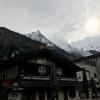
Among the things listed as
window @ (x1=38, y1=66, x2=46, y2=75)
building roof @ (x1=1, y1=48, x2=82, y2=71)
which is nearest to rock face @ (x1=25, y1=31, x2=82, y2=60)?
building roof @ (x1=1, y1=48, x2=82, y2=71)

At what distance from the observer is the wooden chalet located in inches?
822

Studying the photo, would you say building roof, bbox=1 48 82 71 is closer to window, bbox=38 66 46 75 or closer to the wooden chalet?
the wooden chalet

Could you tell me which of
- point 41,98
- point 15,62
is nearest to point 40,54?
point 15,62

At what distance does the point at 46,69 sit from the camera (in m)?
24.5

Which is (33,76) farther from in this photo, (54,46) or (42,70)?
(54,46)

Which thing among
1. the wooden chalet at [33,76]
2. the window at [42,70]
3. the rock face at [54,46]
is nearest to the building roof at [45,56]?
the wooden chalet at [33,76]

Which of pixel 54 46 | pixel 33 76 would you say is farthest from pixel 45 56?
pixel 54 46

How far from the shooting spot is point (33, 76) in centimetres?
2216

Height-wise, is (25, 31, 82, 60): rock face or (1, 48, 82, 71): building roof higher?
(25, 31, 82, 60): rock face

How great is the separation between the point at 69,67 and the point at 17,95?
9.17 metres

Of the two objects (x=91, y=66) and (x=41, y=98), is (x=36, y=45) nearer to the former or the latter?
(x=91, y=66)

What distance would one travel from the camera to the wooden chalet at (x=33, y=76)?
20.9 m

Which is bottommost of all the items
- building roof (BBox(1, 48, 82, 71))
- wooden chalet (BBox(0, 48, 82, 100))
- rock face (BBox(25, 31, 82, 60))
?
wooden chalet (BBox(0, 48, 82, 100))

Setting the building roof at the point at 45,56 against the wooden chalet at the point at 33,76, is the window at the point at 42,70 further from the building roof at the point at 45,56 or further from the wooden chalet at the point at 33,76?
the building roof at the point at 45,56
